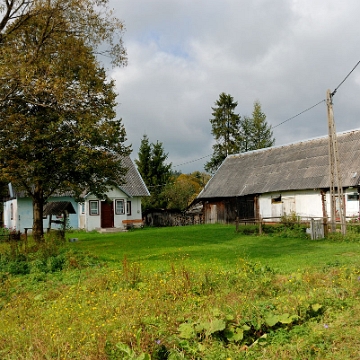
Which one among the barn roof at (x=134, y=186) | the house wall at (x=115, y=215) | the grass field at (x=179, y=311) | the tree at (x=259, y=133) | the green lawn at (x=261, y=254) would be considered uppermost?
the tree at (x=259, y=133)

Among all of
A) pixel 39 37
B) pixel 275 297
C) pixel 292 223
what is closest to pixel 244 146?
pixel 292 223

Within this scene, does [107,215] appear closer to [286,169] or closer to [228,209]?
[228,209]

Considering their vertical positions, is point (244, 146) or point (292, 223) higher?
point (244, 146)

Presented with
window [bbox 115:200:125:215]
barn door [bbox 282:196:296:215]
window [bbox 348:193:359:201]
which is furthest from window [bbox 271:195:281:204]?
window [bbox 115:200:125:215]

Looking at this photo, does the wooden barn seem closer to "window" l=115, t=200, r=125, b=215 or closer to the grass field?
"window" l=115, t=200, r=125, b=215

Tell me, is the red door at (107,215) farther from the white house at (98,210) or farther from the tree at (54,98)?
the tree at (54,98)

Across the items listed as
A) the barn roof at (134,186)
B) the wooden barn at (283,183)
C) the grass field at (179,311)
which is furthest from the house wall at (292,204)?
the grass field at (179,311)

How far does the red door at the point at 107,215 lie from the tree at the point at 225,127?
2049cm

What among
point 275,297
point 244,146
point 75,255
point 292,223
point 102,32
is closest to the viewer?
point 275,297

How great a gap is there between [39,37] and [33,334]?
12.2 metres

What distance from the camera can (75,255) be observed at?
13359 millimetres

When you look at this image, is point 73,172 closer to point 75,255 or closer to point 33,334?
point 75,255

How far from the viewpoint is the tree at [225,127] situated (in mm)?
50875

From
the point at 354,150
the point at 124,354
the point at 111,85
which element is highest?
the point at 111,85
